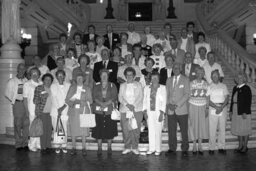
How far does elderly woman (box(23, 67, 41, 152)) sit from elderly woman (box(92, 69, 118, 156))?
4.55 ft

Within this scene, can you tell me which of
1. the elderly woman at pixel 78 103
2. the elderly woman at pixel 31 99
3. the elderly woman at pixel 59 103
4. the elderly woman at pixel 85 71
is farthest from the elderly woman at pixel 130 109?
the elderly woman at pixel 31 99

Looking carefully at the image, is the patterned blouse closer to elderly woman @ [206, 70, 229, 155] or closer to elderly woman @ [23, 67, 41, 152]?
elderly woman @ [206, 70, 229, 155]

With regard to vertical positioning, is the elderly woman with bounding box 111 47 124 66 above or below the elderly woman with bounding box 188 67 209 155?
above

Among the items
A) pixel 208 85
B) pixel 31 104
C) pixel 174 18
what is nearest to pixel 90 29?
pixel 31 104

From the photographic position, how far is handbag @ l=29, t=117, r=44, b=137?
866 cm

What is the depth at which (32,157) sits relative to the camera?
833cm

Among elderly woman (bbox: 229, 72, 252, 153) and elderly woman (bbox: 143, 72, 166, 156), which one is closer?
elderly woman (bbox: 143, 72, 166, 156)

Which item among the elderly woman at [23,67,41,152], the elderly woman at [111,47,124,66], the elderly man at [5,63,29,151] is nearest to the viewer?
the elderly woman at [23,67,41,152]

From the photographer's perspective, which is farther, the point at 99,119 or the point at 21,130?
the point at 21,130

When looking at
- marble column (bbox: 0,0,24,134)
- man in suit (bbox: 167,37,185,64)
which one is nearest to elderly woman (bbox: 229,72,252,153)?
man in suit (bbox: 167,37,185,64)

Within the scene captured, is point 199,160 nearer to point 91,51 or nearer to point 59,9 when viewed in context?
point 91,51

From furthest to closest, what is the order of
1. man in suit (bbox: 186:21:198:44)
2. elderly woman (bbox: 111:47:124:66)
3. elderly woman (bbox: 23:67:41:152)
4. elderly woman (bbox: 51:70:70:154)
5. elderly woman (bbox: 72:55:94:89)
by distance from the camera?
man in suit (bbox: 186:21:198:44), elderly woman (bbox: 111:47:124:66), elderly woman (bbox: 72:55:94:89), elderly woman (bbox: 23:67:41:152), elderly woman (bbox: 51:70:70:154)

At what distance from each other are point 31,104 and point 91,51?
2.10 metres

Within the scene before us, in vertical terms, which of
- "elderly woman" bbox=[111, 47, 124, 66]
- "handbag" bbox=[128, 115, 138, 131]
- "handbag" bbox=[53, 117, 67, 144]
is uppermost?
"elderly woman" bbox=[111, 47, 124, 66]
